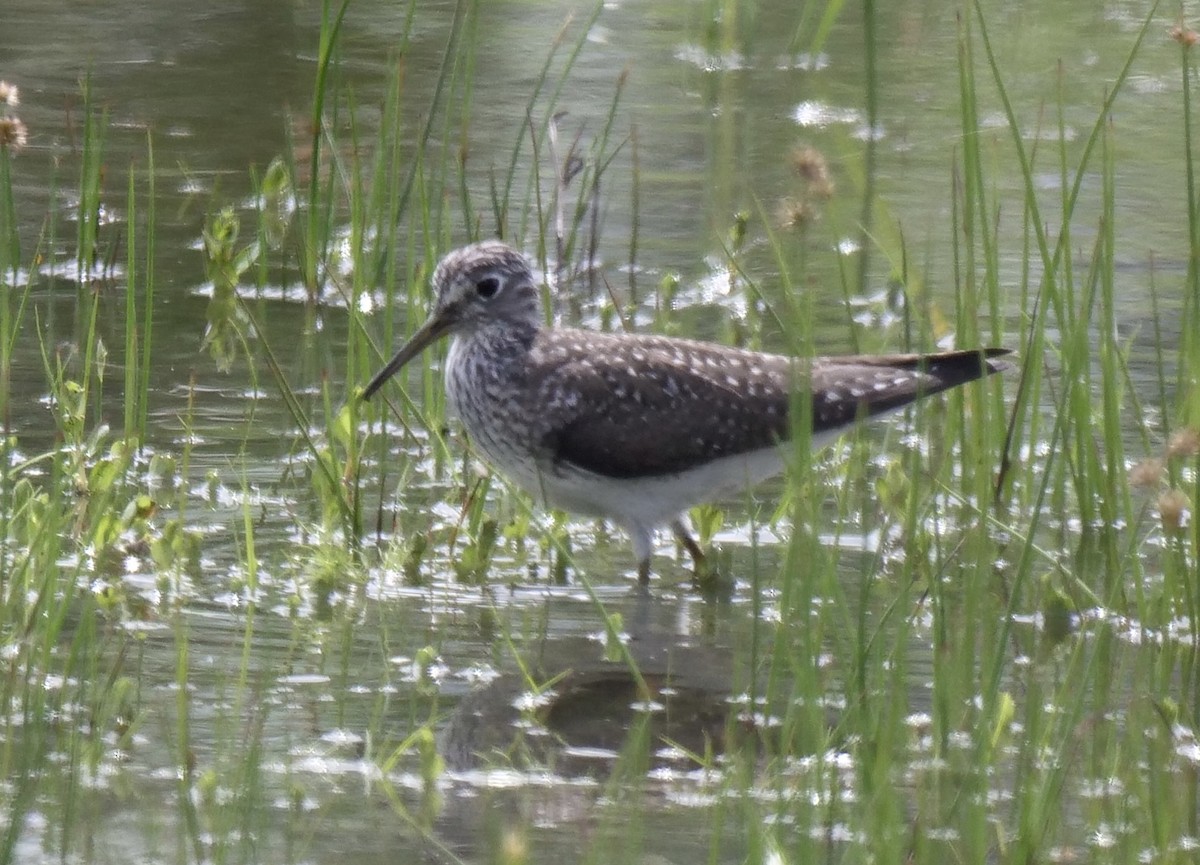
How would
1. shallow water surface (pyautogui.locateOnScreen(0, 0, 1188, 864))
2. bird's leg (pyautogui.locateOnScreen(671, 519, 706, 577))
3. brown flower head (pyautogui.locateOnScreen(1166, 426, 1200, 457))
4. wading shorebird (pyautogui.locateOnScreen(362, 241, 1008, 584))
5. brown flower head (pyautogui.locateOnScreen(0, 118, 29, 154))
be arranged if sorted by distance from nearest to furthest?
brown flower head (pyautogui.locateOnScreen(1166, 426, 1200, 457)) → shallow water surface (pyautogui.locateOnScreen(0, 0, 1188, 864)) → brown flower head (pyautogui.locateOnScreen(0, 118, 29, 154)) → bird's leg (pyautogui.locateOnScreen(671, 519, 706, 577)) → wading shorebird (pyautogui.locateOnScreen(362, 241, 1008, 584))

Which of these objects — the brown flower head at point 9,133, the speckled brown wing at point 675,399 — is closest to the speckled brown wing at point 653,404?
the speckled brown wing at point 675,399

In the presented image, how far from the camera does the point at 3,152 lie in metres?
5.51

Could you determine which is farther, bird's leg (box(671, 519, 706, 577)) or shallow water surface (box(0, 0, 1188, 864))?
bird's leg (box(671, 519, 706, 577))

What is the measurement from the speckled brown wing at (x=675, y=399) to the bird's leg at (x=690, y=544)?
173mm

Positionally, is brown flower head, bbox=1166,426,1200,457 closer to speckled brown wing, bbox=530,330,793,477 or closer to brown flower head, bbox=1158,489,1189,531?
brown flower head, bbox=1158,489,1189,531

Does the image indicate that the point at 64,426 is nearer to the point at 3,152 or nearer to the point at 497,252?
the point at 3,152

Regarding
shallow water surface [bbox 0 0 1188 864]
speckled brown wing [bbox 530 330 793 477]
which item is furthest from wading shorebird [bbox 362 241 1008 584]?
shallow water surface [bbox 0 0 1188 864]

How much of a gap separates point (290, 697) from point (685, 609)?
139 cm

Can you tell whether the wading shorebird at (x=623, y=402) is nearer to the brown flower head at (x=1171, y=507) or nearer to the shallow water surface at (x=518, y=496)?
the shallow water surface at (x=518, y=496)

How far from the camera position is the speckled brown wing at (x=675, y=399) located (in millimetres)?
6344

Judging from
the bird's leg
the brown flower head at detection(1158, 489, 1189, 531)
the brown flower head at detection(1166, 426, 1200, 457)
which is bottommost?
the bird's leg

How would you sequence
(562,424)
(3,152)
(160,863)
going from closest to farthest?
(160,863) < (3,152) < (562,424)

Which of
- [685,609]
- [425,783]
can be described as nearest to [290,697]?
[425,783]

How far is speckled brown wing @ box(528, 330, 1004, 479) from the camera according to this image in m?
6.34
